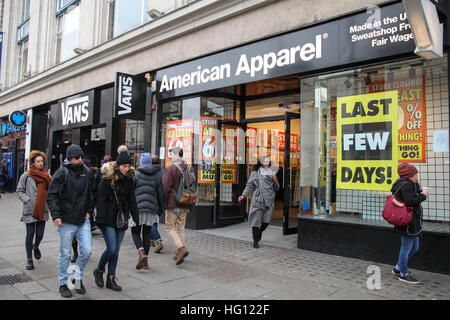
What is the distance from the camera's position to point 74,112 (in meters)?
14.4

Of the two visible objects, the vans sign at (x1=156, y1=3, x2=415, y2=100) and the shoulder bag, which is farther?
the vans sign at (x1=156, y1=3, x2=415, y2=100)

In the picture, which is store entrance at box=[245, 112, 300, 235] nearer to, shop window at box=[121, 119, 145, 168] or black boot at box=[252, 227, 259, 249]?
black boot at box=[252, 227, 259, 249]

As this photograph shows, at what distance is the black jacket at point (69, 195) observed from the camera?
13.7ft

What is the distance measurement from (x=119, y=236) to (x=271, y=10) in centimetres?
583

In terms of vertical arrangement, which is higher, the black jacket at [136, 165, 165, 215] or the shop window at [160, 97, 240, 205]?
the shop window at [160, 97, 240, 205]

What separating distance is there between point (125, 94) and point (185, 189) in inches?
221

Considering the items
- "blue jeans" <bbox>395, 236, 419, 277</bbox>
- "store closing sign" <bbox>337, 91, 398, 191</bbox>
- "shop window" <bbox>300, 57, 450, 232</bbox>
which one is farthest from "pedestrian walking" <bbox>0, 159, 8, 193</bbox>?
"blue jeans" <bbox>395, 236, 419, 277</bbox>

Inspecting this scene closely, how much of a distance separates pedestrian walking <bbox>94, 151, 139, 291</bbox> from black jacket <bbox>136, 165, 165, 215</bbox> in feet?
2.88

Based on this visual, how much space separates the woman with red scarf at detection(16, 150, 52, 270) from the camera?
552 cm

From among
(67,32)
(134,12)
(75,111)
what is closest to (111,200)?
(134,12)

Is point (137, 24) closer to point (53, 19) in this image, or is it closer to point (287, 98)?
point (287, 98)

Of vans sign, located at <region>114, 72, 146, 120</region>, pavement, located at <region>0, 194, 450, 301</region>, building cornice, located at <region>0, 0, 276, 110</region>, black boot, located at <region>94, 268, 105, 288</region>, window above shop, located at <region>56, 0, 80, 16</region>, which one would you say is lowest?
pavement, located at <region>0, 194, 450, 301</region>

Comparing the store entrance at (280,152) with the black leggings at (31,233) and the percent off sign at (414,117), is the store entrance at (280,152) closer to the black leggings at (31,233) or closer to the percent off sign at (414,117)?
the percent off sign at (414,117)
